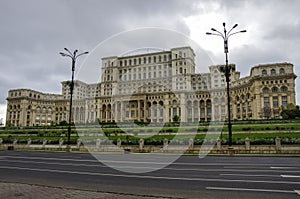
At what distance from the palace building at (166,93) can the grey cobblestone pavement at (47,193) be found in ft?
277

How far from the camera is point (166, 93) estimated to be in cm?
10744

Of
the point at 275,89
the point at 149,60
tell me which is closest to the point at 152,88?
the point at 149,60

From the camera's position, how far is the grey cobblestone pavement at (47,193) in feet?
21.2

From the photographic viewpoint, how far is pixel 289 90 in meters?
82.6

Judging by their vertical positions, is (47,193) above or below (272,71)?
below

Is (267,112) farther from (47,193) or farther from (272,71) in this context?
(47,193)

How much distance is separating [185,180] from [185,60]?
10364 cm

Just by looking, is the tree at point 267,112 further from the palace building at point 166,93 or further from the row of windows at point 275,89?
the row of windows at point 275,89

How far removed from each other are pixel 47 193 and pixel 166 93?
332ft

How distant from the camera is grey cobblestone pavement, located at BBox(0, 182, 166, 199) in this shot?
6451 millimetres

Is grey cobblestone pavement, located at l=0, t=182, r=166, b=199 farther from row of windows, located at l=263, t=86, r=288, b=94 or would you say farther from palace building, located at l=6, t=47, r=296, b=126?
row of windows, located at l=263, t=86, r=288, b=94

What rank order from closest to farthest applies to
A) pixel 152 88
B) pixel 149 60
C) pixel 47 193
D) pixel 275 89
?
pixel 47 193 → pixel 275 89 → pixel 152 88 → pixel 149 60

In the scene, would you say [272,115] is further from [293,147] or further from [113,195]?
[113,195]

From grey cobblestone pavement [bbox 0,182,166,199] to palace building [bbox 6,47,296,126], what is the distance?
277 feet
